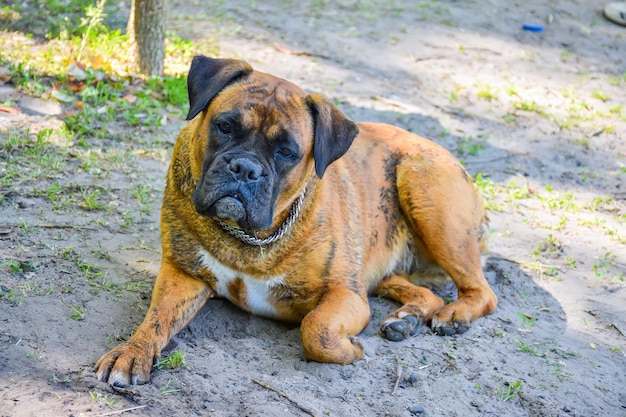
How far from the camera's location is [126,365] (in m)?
3.63

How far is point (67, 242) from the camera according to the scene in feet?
15.9

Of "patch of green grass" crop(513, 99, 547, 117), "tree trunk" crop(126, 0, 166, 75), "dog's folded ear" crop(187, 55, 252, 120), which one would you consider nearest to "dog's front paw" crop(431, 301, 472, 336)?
"dog's folded ear" crop(187, 55, 252, 120)

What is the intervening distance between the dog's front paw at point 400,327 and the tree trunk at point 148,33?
390cm

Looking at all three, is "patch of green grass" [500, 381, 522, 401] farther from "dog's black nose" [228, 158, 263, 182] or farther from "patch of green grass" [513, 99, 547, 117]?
"patch of green grass" [513, 99, 547, 117]

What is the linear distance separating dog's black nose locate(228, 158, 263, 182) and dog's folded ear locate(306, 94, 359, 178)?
1.41 ft

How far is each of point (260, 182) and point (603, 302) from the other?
2.85 metres

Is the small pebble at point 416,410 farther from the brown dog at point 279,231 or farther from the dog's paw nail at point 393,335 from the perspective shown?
the dog's paw nail at point 393,335

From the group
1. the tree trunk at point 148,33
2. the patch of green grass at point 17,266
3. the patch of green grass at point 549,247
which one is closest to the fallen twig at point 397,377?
the patch of green grass at point 17,266

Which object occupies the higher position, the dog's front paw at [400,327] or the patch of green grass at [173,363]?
the patch of green grass at [173,363]

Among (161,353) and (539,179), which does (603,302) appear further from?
(161,353)

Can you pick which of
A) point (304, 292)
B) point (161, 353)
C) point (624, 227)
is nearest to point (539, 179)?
point (624, 227)

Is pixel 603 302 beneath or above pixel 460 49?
beneath

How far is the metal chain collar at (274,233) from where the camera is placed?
439 centimetres

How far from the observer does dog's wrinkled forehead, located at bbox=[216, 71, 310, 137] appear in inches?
165
